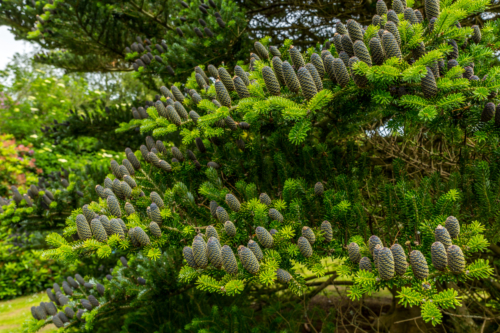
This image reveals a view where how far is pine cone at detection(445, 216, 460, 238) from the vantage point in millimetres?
1150

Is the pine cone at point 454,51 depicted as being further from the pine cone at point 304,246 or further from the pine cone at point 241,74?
the pine cone at point 304,246

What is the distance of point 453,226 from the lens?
1.15 m

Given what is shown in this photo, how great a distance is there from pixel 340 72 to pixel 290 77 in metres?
0.22

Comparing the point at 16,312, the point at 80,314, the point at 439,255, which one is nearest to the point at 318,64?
the point at 439,255

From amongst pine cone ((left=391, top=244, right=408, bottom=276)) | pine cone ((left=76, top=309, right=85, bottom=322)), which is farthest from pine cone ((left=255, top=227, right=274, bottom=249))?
pine cone ((left=76, top=309, right=85, bottom=322))

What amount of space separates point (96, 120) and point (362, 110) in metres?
4.66

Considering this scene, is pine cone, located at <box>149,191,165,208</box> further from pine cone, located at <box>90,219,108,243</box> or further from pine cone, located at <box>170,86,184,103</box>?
pine cone, located at <box>170,86,184,103</box>

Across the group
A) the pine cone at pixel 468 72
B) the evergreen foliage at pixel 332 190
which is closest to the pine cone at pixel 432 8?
the evergreen foliage at pixel 332 190

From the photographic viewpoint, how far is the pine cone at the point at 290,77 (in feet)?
4.48

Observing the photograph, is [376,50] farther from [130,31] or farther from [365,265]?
[130,31]

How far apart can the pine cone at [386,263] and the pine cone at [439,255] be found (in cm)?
15

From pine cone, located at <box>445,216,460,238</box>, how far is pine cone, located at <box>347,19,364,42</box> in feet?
3.16

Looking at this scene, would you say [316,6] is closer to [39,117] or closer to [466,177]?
[466,177]

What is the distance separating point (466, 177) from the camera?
182cm
